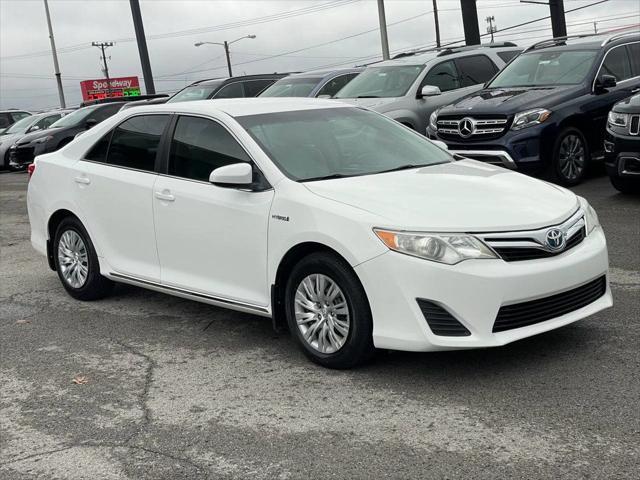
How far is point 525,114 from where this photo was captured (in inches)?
414

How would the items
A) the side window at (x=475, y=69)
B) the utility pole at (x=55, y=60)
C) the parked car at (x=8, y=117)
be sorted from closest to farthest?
the side window at (x=475, y=69), the parked car at (x=8, y=117), the utility pole at (x=55, y=60)

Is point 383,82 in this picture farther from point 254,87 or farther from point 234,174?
point 234,174

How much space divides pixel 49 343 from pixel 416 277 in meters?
2.90

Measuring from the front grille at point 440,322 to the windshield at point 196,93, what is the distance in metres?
13.1

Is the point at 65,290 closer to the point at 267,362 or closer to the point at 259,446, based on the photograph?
the point at 267,362

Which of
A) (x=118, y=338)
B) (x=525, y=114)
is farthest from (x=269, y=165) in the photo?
(x=525, y=114)

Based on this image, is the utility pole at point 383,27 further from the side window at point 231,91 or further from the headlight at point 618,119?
the headlight at point 618,119

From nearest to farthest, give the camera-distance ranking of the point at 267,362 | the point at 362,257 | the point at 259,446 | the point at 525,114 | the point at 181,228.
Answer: the point at 259,446
the point at 362,257
the point at 267,362
the point at 181,228
the point at 525,114

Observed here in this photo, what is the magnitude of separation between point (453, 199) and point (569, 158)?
657 centimetres

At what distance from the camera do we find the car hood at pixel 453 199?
4527mm

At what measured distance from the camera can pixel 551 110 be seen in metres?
10.6

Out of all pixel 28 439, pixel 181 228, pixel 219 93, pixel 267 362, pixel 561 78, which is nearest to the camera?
pixel 28 439

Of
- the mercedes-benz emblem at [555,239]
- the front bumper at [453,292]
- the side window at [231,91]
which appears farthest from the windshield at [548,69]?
the front bumper at [453,292]

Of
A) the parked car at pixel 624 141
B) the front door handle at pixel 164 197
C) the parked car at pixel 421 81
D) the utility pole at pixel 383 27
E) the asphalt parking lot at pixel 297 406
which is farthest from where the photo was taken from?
the utility pole at pixel 383 27
